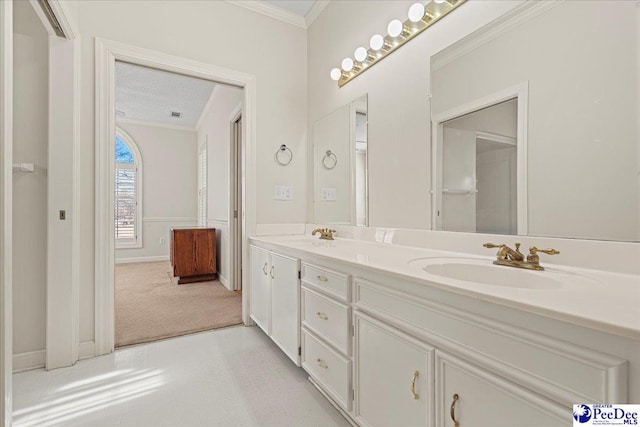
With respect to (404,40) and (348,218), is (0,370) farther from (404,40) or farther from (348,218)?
(404,40)

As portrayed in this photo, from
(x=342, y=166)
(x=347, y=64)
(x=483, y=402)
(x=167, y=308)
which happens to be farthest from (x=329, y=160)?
(x=167, y=308)

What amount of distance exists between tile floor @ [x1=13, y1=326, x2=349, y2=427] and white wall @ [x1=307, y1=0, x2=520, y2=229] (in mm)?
1119

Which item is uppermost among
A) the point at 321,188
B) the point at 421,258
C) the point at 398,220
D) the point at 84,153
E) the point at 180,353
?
the point at 84,153

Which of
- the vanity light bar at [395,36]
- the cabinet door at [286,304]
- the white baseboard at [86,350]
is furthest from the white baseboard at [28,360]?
the vanity light bar at [395,36]

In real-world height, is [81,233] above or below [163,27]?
below

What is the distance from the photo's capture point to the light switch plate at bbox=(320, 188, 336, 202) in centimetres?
246

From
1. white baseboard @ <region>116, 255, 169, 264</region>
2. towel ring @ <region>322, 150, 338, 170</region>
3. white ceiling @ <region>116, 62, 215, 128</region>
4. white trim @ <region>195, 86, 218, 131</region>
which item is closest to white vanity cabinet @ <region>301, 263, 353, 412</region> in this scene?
towel ring @ <region>322, 150, 338, 170</region>

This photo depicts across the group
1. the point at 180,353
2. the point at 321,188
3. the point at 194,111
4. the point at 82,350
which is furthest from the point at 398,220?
the point at 194,111

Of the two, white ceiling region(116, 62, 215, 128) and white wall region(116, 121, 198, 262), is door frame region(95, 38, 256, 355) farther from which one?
white wall region(116, 121, 198, 262)

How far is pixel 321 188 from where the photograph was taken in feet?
8.58

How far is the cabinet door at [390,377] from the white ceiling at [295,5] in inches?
104

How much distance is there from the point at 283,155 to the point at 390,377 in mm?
2095

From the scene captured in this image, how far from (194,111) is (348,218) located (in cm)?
421

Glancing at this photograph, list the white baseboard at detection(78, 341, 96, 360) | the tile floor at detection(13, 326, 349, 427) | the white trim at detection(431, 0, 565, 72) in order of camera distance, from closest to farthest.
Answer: the white trim at detection(431, 0, 565, 72), the tile floor at detection(13, 326, 349, 427), the white baseboard at detection(78, 341, 96, 360)
